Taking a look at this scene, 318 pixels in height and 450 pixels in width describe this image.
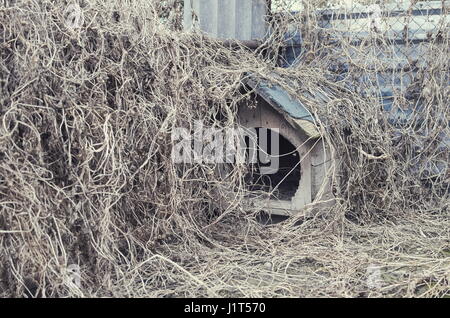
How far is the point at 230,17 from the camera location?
5473 mm

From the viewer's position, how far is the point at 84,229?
307 centimetres

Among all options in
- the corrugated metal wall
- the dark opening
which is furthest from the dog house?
the corrugated metal wall

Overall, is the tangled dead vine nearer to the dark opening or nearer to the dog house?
the dog house

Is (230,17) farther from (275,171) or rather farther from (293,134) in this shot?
(293,134)

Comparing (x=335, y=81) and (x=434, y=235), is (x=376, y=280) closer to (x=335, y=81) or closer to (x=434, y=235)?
(x=434, y=235)

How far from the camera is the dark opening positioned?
15.1ft

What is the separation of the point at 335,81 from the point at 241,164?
5.68 feet

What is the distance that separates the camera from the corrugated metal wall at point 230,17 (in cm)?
547

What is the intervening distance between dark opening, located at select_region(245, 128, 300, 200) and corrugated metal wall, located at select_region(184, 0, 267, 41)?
0.94 meters

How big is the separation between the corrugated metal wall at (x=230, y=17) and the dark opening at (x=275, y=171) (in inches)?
37.1

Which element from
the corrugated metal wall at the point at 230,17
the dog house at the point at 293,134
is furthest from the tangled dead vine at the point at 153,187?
the corrugated metal wall at the point at 230,17

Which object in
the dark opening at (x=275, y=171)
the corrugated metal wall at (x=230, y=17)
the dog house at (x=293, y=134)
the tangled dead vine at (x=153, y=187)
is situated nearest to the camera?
the tangled dead vine at (x=153, y=187)

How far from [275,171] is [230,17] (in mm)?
1469

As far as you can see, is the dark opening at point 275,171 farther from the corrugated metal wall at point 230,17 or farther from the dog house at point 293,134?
the corrugated metal wall at point 230,17
